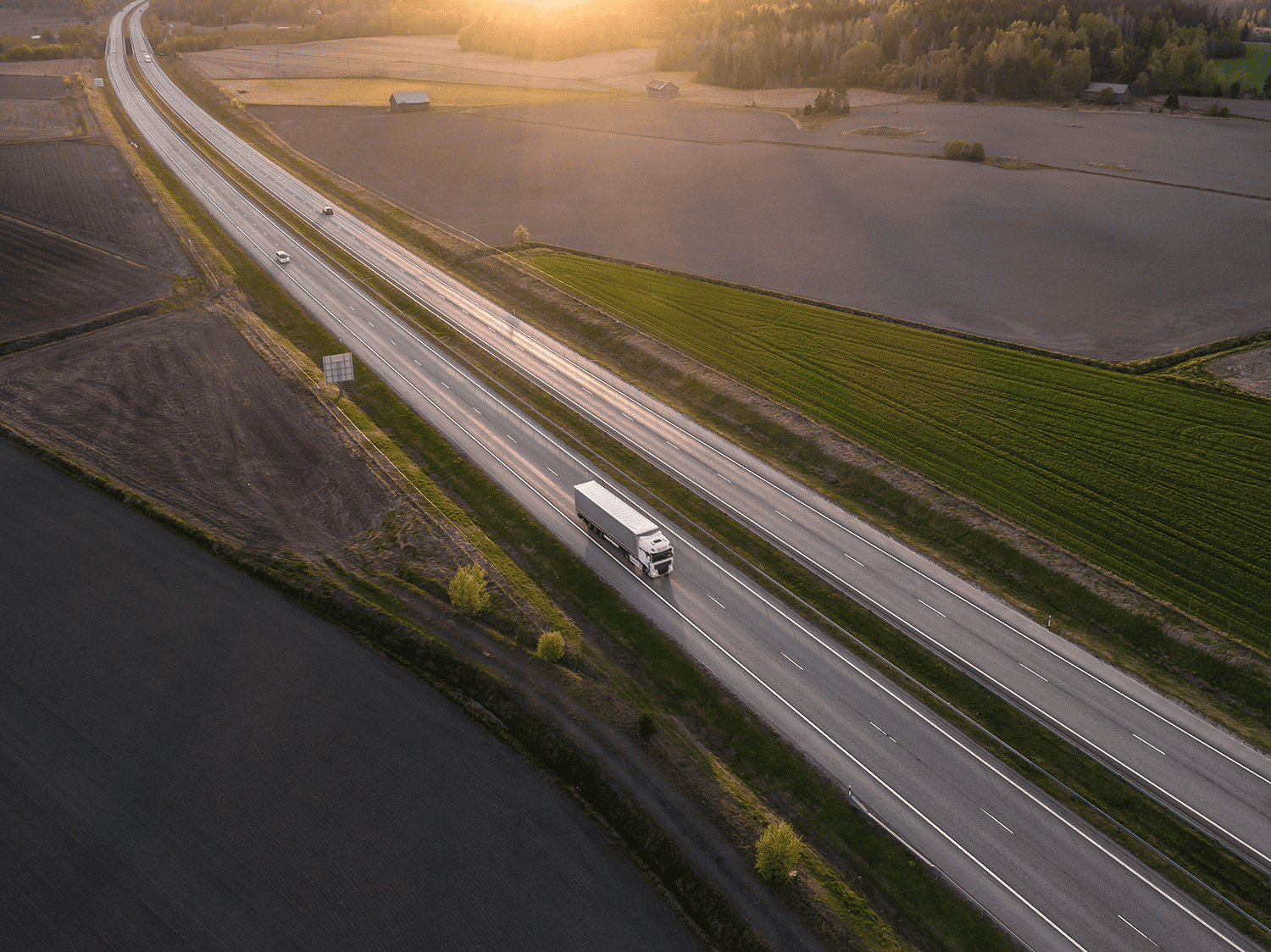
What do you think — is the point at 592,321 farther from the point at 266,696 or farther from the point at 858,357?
the point at 266,696

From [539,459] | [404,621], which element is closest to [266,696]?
[404,621]

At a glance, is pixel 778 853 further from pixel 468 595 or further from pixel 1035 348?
pixel 1035 348

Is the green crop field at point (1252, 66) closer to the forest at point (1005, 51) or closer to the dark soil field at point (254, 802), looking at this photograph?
the forest at point (1005, 51)

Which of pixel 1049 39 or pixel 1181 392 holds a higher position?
pixel 1049 39

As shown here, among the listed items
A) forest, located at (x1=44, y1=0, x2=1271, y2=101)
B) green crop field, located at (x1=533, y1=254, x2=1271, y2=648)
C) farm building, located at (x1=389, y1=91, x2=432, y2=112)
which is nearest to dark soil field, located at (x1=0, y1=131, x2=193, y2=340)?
green crop field, located at (x1=533, y1=254, x2=1271, y2=648)

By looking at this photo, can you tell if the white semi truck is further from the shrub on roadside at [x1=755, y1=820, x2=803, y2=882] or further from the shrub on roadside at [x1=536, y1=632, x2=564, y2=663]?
the shrub on roadside at [x1=755, y1=820, x2=803, y2=882]

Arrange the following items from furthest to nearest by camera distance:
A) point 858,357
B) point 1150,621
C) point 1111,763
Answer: point 858,357 < point 1150,621 < point 1111,763

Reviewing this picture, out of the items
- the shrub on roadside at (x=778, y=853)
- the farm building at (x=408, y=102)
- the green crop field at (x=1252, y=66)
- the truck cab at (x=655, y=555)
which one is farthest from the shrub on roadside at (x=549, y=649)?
the green crop field at (x=1252, y=66)
